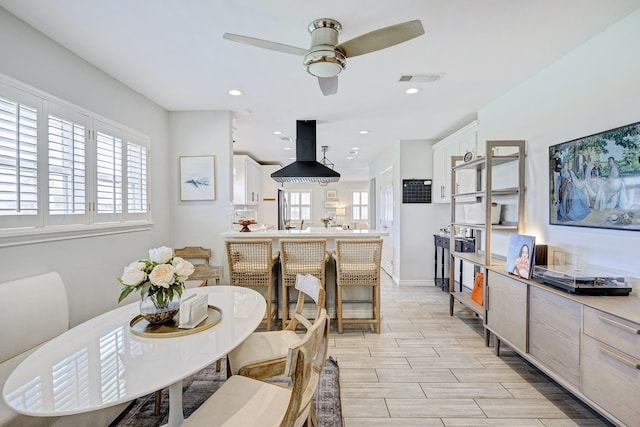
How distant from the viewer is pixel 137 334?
1445 mm

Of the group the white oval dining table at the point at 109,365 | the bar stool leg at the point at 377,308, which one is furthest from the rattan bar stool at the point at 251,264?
the white oval dining table at the point at 109,365

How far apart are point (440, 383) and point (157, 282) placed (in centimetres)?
215

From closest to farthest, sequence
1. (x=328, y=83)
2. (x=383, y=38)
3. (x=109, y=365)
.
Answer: (x=109, y=365), (x=383, y=38), (x=328, y=83)

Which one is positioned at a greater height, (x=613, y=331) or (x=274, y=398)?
(x=613, y=331)

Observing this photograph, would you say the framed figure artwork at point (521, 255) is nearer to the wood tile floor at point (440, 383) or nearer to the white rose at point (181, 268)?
the wood tile floor at point (440, 383)

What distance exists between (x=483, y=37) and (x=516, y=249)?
1668 millimetres

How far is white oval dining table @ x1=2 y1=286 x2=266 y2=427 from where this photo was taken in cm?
99

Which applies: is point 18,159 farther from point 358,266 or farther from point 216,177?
point 358,266

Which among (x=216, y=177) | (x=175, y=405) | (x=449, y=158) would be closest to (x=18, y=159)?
(x=175, y=405)

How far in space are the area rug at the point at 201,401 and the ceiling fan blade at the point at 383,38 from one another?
92.1 inches

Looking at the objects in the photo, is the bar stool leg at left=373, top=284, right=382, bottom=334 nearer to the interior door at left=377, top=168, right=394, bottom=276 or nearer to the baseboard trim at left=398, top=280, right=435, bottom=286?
the baseboard trim at left=398, top=280, right=435, bottom=286

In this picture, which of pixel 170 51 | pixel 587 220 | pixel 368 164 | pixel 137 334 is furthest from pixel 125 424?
pixel 368 164

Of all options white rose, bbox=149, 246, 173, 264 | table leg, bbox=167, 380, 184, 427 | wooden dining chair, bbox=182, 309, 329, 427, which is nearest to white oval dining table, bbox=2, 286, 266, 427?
table leg, bbox=167, 380, 184, 427

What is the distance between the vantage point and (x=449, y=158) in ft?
15.1
